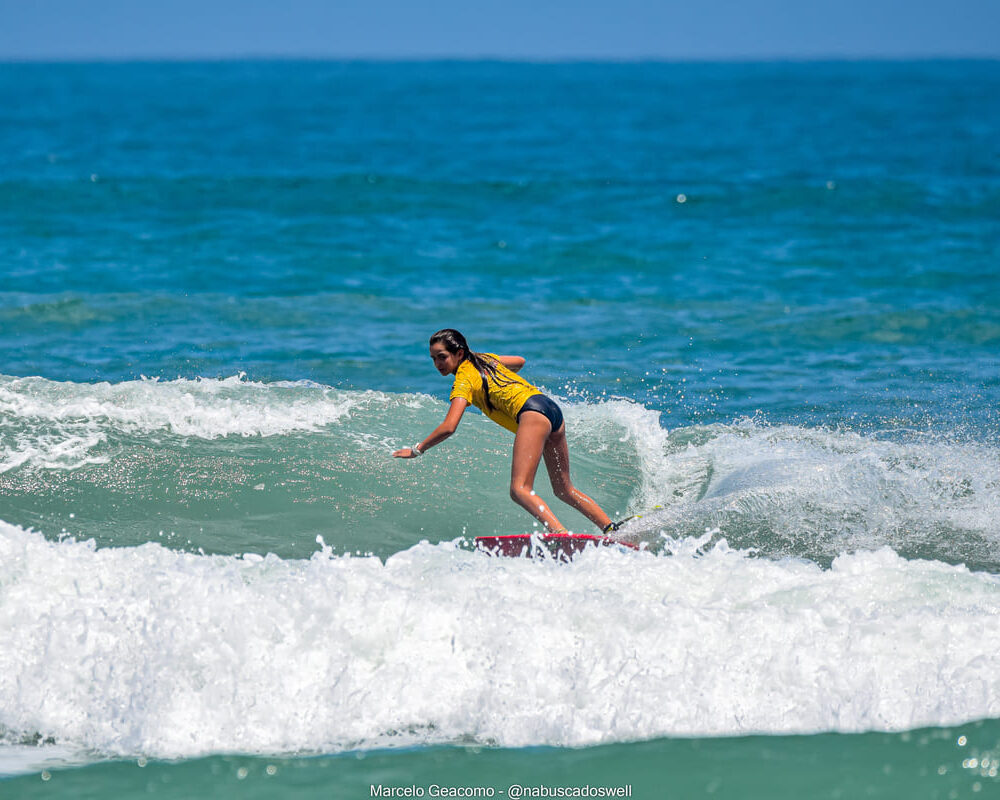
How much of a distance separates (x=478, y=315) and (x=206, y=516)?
8040 mm

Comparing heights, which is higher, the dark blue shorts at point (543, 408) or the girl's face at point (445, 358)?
the girl's face at point (445, 358)

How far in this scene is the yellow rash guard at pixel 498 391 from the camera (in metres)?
6.84

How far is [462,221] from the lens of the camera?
21625 mm

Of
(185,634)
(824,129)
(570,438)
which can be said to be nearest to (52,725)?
(185,634)

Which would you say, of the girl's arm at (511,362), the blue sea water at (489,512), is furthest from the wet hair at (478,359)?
the blue sea water at (489,512)

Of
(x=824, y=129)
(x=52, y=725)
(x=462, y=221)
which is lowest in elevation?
(x=52, y=725)

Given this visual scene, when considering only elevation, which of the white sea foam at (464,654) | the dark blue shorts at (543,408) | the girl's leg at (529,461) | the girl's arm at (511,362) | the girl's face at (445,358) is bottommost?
the white sea foam at (464,654)

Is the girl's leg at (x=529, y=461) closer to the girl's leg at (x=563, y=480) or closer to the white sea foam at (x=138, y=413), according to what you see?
the girl's leg at (x=563, y=480)

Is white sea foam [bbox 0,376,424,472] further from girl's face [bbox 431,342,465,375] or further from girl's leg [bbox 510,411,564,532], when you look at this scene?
girl's leg [bbox 510,411,564,532]

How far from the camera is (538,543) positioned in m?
6.36

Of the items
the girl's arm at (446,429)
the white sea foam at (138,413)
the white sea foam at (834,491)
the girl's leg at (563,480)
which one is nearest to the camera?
the girl's arm at (446,429)

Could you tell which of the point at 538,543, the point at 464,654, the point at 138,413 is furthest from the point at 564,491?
the point at 138,413

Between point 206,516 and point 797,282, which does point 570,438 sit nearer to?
point 206,516

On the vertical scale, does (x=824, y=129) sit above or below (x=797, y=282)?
above
